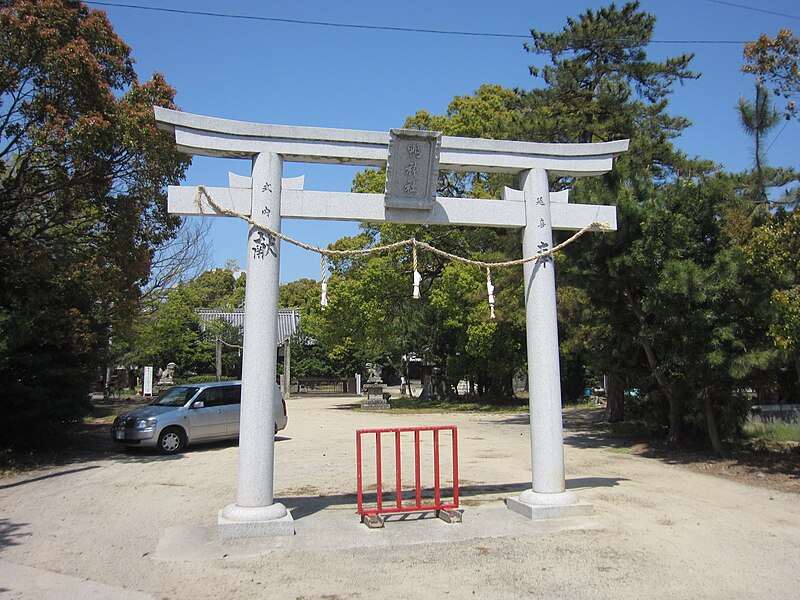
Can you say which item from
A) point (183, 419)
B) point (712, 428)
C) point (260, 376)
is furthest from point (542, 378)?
point (183, 419)

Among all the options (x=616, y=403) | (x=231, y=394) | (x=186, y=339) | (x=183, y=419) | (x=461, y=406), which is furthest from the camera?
(x=186, y=339)

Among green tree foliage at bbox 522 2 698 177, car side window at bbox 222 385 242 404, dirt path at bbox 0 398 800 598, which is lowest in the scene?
dirt path at bbox 0 398 800 598

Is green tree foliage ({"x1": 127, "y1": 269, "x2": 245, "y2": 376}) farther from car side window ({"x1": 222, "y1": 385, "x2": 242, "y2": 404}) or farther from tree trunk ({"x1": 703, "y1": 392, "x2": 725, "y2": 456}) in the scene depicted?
tree trunk ({"x1": 703, "y1": 392, "x2": 725, "y2": 456})

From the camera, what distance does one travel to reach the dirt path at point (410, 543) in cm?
525

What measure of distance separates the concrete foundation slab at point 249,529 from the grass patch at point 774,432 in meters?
12.4

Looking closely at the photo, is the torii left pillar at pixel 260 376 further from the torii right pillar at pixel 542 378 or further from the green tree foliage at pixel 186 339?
the green tree foliage at pixel 186 339

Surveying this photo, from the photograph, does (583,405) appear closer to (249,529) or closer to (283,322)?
(283,322)

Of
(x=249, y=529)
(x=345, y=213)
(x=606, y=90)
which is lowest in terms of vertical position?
(x=249, y=529)

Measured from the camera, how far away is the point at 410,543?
21.2 feet

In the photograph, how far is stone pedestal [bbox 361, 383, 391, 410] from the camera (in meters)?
26.9

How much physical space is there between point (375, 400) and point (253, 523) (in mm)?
20776

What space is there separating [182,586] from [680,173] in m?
16.9

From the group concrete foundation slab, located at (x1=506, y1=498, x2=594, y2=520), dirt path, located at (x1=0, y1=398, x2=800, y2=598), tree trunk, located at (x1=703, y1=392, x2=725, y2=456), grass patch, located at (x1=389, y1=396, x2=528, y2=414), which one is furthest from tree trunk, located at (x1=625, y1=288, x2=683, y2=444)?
grass patch, located at (x1=389, y1=396, x2=528, y2=414)

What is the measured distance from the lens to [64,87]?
11570 millimetres
